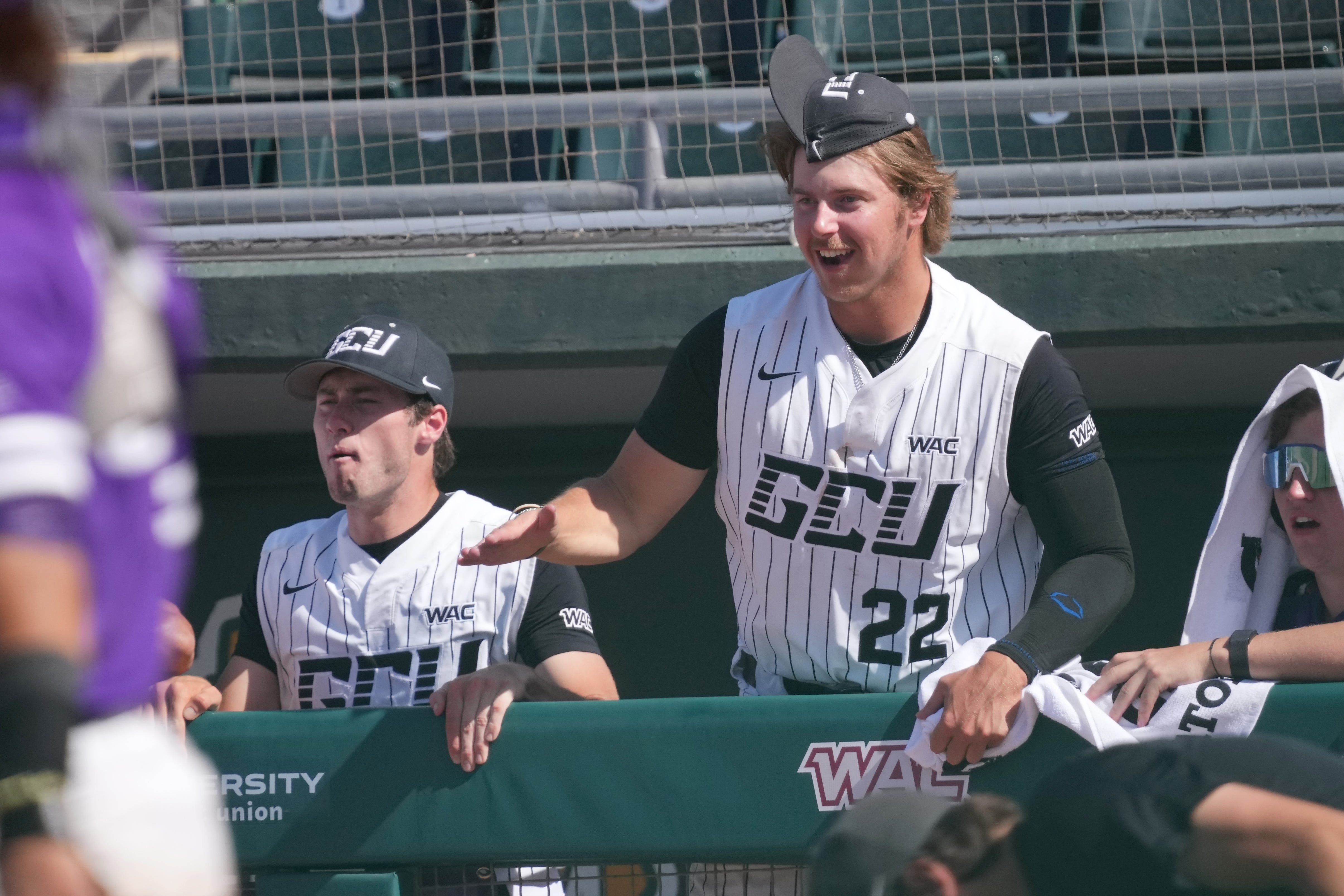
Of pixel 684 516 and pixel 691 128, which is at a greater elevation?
pixel 691 128

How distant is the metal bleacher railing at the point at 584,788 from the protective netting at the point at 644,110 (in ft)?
7.13

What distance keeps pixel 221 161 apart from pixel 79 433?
3.61 m

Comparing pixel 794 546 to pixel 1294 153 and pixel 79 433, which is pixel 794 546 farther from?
pixel 1294 153

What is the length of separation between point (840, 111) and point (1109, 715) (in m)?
1.13

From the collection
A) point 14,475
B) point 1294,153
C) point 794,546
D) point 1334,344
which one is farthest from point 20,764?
point 1294,153

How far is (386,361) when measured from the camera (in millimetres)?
3035

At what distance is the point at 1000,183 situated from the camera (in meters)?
4.18

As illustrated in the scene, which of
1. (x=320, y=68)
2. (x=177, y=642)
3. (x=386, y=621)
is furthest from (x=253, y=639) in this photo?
(x=320, y=68)

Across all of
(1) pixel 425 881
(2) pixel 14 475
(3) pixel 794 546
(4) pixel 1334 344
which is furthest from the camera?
(4) pixel 1334 344

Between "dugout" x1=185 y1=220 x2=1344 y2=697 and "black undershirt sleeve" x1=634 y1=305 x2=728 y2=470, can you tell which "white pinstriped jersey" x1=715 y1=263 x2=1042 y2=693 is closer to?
"black undershirt sleeve" x1=634 y1=305 x2=728 y2=470

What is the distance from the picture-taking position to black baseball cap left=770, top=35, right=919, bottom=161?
254 centimetres

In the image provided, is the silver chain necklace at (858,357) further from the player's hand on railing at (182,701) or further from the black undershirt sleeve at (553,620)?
the player's hand on railing at (182,701)

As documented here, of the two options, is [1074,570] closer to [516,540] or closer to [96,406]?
[516,540]

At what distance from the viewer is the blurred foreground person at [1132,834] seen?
107 centimetres
